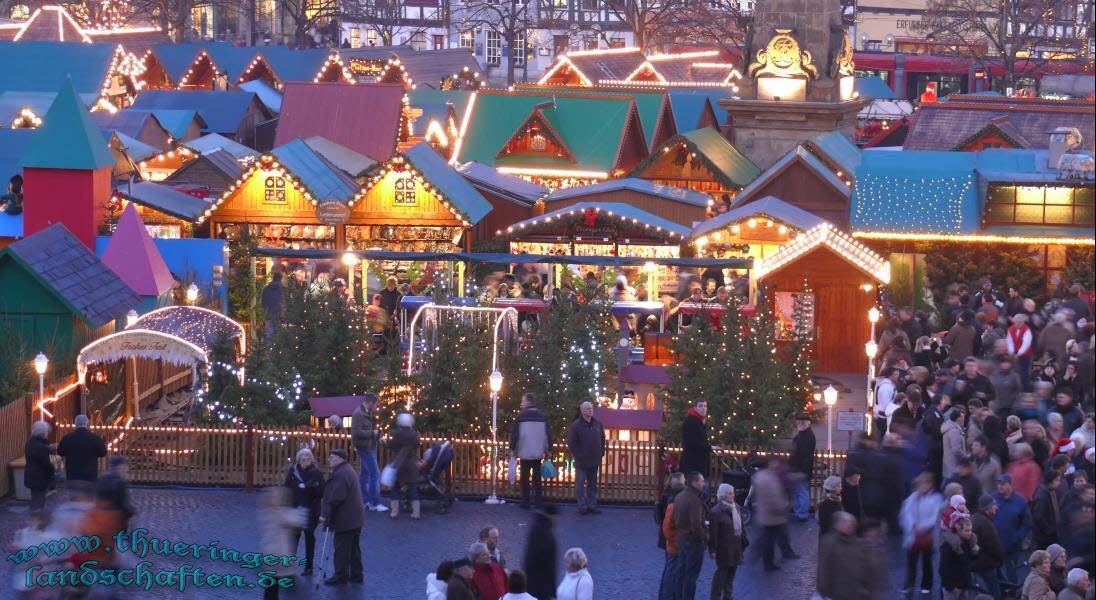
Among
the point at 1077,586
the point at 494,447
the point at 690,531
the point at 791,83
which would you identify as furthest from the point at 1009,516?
the point at 791,83

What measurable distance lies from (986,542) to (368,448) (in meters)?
5.95

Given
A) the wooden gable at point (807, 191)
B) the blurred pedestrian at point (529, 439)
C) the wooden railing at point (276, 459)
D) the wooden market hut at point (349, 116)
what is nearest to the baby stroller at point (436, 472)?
the wooden railing at point (276, 459)

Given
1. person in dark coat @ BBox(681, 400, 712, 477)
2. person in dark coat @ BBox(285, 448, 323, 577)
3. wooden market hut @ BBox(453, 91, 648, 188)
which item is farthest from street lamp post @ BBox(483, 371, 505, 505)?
wooden market hut @ BBox(453, 91, 648, 188)

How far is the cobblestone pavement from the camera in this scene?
46.0ft

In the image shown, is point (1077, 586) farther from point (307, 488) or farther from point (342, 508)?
point (307, 488)

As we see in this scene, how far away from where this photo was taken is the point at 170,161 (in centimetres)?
3747

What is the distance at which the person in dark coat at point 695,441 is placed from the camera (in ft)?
51.7

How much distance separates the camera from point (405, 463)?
16.1 m

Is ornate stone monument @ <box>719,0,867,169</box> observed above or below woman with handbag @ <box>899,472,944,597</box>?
above

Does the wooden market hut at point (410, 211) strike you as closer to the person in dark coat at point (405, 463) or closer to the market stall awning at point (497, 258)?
the market stall awning at point (497, 258)

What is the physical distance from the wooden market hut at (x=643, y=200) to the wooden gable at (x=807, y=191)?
121cm

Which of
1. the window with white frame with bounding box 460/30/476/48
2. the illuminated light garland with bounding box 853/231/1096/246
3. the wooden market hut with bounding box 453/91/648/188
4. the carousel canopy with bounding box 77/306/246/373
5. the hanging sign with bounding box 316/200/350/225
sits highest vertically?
the window with white frame with bounding box 460/30/476/48

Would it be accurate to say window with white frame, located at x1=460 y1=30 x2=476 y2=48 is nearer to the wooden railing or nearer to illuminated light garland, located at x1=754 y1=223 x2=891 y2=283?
illuminated light garland, located at x1=754 y1=223 x2=891 y2=283

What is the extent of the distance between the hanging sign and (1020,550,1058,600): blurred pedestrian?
58.4 ft
